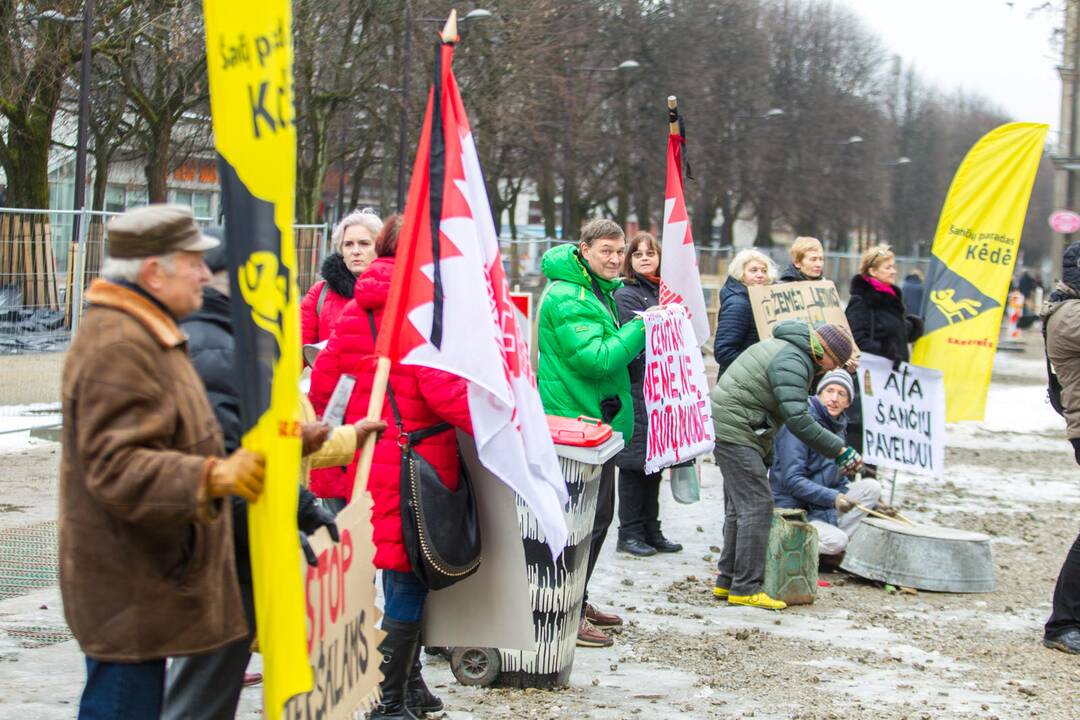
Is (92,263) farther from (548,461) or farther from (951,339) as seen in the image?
(548,461)

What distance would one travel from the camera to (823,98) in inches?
2314

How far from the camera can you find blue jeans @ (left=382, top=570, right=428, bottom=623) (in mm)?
4887

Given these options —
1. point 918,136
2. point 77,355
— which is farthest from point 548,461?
point 918,136

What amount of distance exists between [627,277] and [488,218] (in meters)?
3.51

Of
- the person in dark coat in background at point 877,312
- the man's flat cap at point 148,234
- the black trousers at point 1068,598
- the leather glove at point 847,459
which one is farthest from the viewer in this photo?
the person in dark coat in background at point 877,312

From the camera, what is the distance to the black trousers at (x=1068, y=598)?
676 centimetres

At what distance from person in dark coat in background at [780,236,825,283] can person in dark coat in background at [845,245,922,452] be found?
471 millimetres

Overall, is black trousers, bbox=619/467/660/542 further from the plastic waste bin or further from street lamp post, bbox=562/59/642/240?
street lamp post, bbox=562/59/642/240

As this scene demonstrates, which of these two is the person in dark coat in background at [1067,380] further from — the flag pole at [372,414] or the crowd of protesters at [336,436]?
the flag pole at [372,414]

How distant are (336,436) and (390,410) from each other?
0.81 meters

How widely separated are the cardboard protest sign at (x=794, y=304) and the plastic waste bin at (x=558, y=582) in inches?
137

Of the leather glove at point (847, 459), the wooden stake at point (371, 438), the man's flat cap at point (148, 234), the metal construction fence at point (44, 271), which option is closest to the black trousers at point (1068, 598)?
the leather glove at point (847, 459)

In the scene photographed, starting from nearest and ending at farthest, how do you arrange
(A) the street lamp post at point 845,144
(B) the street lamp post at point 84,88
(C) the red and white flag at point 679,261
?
(C) the red and white flag at point 679,261, (B) the street lamp post at point 84,88, (A) the street lamp post at point 845,144

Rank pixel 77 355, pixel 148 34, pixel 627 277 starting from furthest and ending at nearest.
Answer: pixel 148 34
pixel 627 277
pixel 77 355
